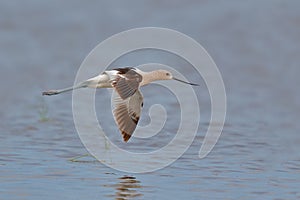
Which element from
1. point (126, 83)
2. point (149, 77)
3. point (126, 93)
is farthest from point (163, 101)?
point (126, 93)

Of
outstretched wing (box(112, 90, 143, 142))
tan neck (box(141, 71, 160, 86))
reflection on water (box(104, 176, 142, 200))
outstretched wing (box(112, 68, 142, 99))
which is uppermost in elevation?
tan neck (box(141, 71, 160, 86))

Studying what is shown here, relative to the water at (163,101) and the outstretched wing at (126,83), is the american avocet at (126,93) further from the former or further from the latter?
the water at (163,101)

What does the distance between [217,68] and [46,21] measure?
2728 mm

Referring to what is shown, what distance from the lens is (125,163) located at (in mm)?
8266

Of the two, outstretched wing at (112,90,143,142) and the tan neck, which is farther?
the tan neck

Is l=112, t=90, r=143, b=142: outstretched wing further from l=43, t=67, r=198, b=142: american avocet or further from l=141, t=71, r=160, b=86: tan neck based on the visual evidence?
l=141, t=71, r=160, b=86: tan neck

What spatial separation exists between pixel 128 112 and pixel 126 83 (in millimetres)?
374

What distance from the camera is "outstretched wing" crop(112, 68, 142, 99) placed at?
736 centimetres

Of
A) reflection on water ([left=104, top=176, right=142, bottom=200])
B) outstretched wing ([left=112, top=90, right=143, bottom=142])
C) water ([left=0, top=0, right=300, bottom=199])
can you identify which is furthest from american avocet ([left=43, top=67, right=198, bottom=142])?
water ([left=0, top=0, right=300, bottom=199])

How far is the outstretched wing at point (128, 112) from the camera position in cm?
771

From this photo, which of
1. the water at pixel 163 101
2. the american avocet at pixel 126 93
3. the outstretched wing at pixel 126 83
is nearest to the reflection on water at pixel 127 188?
the water at pixel 163 101

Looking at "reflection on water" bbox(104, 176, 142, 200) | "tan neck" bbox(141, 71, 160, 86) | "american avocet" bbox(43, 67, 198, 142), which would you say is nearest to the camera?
"reflection on water" bbox(104, 176, 142, 200)

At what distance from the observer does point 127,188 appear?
24.7ft

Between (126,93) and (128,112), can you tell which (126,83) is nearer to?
(126,93)
